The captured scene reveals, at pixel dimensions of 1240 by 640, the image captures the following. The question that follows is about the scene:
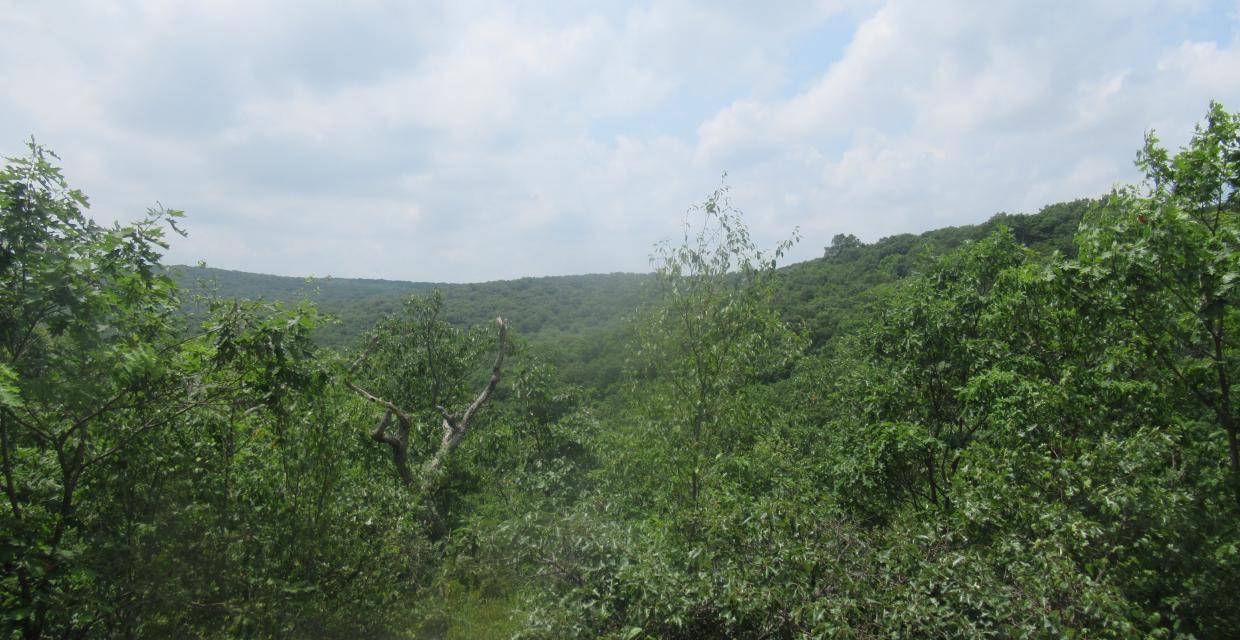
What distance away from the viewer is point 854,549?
5.51 m

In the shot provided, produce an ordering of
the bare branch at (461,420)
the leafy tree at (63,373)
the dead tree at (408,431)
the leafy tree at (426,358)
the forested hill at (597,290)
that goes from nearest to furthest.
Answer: the leafy tree at (63,373) → the dead tree at (408,431) → the bare branch at (461,420) → the leafy tree at (426,358) → the forested hill at (597,290)

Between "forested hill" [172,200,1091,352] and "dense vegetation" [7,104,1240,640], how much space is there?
1495 mm

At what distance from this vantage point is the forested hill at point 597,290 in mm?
34938

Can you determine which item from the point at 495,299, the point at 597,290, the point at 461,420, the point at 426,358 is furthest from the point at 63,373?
the point at 495,299

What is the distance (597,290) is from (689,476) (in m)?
67.7

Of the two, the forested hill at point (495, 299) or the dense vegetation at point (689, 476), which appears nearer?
the dense vegetation at point (689, 476)

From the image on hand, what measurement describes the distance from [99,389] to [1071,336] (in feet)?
32.5

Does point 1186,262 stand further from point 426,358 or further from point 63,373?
point 426,358

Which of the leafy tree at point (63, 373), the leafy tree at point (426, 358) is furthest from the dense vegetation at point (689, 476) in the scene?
the leafy tree at point (426, 358)

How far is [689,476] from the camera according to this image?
354 inches

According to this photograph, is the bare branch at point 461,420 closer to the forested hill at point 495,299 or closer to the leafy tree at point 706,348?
the leafy tree at point 706,348

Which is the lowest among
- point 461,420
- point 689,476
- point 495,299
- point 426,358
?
point 689,476

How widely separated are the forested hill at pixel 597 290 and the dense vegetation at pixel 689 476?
1.49 meters

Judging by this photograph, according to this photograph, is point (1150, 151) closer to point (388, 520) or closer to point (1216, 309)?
point (1216, 309)
